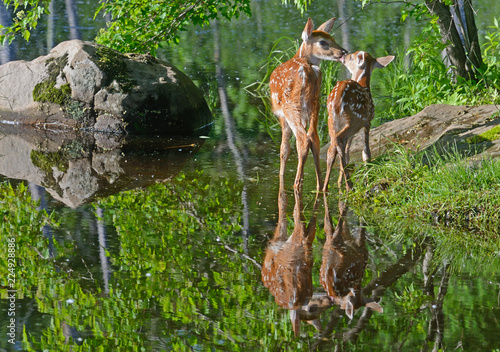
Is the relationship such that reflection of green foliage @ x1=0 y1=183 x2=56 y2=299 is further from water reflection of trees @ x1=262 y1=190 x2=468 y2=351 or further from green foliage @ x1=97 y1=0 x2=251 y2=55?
green foliage @ x1=97 y1=0 x2=251 y2=55

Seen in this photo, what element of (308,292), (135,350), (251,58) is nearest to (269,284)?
(308,292)

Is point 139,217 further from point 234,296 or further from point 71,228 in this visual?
point 234,296

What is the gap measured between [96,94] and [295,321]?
22.9 ft

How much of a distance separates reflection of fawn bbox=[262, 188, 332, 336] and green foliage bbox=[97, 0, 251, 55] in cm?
522

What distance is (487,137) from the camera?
816 centimetres

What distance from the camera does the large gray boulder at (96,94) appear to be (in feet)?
35.1

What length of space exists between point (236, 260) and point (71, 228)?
1.76 metres

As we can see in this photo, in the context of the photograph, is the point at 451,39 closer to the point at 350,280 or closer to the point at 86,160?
the point at 86,160

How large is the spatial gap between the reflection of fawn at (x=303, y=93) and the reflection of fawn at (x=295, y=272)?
846 millimetres

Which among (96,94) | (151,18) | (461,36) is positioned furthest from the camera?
(461,36)

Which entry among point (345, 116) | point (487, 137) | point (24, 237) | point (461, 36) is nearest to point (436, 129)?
point (487, 137)

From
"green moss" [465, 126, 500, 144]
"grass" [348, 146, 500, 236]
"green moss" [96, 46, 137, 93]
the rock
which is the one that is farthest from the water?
"green moss" [465, 126, 500, 144]

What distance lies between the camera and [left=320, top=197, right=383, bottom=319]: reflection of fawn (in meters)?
5.05

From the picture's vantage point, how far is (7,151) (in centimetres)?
927
